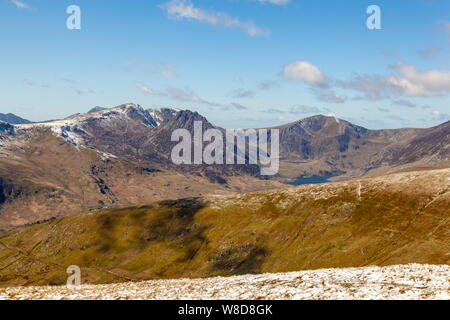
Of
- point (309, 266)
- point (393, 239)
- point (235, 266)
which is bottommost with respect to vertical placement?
point (235, 266)

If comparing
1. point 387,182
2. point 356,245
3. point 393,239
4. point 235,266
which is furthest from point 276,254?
point 387,182

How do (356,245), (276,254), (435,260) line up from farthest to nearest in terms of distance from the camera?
1. (276,254)
2. (356,245)
3. (435,260)

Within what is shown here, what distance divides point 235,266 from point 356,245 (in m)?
66.2

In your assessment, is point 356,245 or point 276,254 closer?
point 356,245

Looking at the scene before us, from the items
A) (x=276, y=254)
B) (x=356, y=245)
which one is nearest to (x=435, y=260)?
(x=356, y=245)

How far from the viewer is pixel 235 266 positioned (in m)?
186
